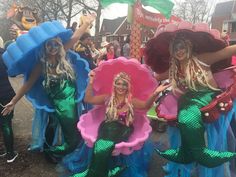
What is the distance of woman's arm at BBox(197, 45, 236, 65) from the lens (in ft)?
9.36

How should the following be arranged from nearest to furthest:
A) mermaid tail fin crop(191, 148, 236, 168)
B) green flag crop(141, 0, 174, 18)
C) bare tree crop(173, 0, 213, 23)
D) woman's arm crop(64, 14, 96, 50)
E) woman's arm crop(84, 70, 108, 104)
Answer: mermaid tail fin crop(191, 148, 236, 168) < woman's arm crop(84, 70, 108, 104) < woman's arm crop(64, 14, 96, 50) < green flag crop(141, 0, 174, 18) < bare tree crop(173, 0, 213, 23)

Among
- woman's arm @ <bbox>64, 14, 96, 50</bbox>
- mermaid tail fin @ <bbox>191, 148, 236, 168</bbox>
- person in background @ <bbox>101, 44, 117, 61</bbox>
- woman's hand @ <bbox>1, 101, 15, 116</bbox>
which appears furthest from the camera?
person in background @ <bbox>101, 44, 117, 61</bbox>

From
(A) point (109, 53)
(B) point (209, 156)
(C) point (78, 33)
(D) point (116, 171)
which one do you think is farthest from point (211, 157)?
(A) point (109, 53)

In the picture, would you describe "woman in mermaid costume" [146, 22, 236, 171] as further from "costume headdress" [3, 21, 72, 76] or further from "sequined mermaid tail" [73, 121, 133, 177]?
"costume headdress" [3, 21, 72, 76]

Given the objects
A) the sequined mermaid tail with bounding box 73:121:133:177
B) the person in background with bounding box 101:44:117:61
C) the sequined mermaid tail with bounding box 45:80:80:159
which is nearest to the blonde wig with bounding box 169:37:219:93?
the sequined mermaid tail with bounding box 73:121:133:177

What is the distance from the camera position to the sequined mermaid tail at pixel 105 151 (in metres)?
2.79

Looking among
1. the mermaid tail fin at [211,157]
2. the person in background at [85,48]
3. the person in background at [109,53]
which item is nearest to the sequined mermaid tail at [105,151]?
the mermaid tail fin at [211,157]

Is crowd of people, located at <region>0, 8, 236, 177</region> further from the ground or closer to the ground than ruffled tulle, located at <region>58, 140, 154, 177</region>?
further from the ground

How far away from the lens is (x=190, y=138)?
265 centimetres

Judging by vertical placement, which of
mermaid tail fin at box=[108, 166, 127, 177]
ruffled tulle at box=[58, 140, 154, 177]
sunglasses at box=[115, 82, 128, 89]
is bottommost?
ruffled tulle at box=[58, 140, 154, 177]

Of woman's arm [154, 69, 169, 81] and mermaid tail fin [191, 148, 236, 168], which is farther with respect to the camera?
woman's arm [154, 69, 169, 81]

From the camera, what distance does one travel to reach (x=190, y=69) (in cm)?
285

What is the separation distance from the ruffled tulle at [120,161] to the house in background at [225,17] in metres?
30.0

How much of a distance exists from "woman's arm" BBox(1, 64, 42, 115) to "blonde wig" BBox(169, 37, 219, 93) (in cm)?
151
